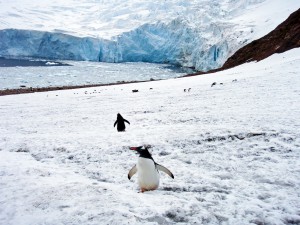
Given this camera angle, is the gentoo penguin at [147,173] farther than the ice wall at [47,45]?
No

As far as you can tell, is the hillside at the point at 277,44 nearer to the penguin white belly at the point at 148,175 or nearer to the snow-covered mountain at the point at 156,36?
the snow-covered mountain at the point at 156,36

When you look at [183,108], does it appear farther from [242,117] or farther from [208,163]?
[208,163]

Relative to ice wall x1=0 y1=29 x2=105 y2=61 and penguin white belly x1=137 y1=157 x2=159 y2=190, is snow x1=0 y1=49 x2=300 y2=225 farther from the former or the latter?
ice wall x1=0 y1=29 x2=105 y2=61

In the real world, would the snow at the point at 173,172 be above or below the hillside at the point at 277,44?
below

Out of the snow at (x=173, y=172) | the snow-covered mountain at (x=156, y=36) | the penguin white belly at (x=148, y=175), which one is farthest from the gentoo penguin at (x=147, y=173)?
the snow-covered mountain at (x=156, y=36)

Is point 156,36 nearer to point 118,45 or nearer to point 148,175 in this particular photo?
point 118,45

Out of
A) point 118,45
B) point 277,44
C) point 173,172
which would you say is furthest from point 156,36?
point 173,172

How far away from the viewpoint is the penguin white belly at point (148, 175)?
4102 mm

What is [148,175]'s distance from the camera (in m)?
4.11

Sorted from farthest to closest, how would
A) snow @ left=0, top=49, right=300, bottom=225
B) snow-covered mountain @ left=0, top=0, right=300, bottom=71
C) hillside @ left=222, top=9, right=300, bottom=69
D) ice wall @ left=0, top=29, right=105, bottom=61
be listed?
1. ice wall @ left=0, top=29, right=105, bottom=61
2. snow-covered mountain @ left=0, top=0, right=300, bottom=71
3. hillside @ left=222, top=9, right=300, bottom=69
4. snow @ left=0, top=49, right=300, bottom=225

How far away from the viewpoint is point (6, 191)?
13.2 feet

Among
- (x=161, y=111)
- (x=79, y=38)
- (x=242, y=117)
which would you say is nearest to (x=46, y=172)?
(x=242, y=117)

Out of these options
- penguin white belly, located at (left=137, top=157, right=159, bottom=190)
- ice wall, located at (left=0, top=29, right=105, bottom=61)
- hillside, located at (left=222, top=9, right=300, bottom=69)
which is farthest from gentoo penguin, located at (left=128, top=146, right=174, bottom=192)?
ice wall, located at (left=0, top=29, right=105, bottom=61)

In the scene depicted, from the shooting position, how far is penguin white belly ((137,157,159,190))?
410 cm
